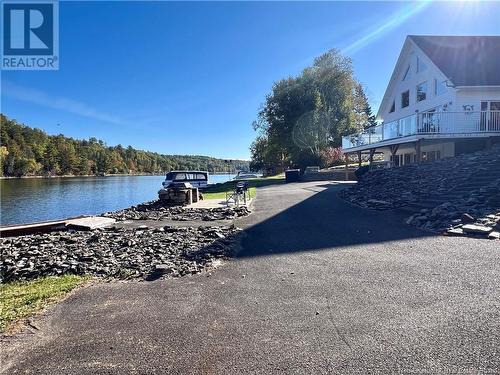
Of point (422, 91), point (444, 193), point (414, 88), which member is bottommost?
point (444, 193)

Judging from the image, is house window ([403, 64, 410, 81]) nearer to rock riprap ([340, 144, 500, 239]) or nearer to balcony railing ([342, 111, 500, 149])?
balcony railing ([342, 111, 500, 149])

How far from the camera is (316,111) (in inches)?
1523

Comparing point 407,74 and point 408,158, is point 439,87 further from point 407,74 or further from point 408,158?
point 408,158

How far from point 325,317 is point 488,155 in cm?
1392

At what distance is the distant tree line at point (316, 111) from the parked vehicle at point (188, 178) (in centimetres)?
1611

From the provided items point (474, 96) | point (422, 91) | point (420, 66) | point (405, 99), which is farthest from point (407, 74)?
point (474, 96)

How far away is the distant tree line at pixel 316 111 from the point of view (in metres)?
39.2

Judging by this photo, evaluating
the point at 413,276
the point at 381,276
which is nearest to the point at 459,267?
the point at 413,276

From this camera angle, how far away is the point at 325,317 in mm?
3607

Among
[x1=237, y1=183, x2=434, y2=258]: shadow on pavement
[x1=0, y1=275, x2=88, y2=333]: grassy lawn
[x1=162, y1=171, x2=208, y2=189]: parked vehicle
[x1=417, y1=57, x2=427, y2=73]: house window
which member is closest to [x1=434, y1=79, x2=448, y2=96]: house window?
[x1=417, y1=57, x2=427, y2=73]: house window

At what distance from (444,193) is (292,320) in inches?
390

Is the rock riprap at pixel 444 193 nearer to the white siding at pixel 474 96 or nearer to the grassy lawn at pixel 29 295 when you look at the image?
the white siding at pixel 474 96

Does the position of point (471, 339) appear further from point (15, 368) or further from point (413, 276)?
point (15, 368)

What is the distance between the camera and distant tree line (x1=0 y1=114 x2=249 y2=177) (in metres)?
85.0
